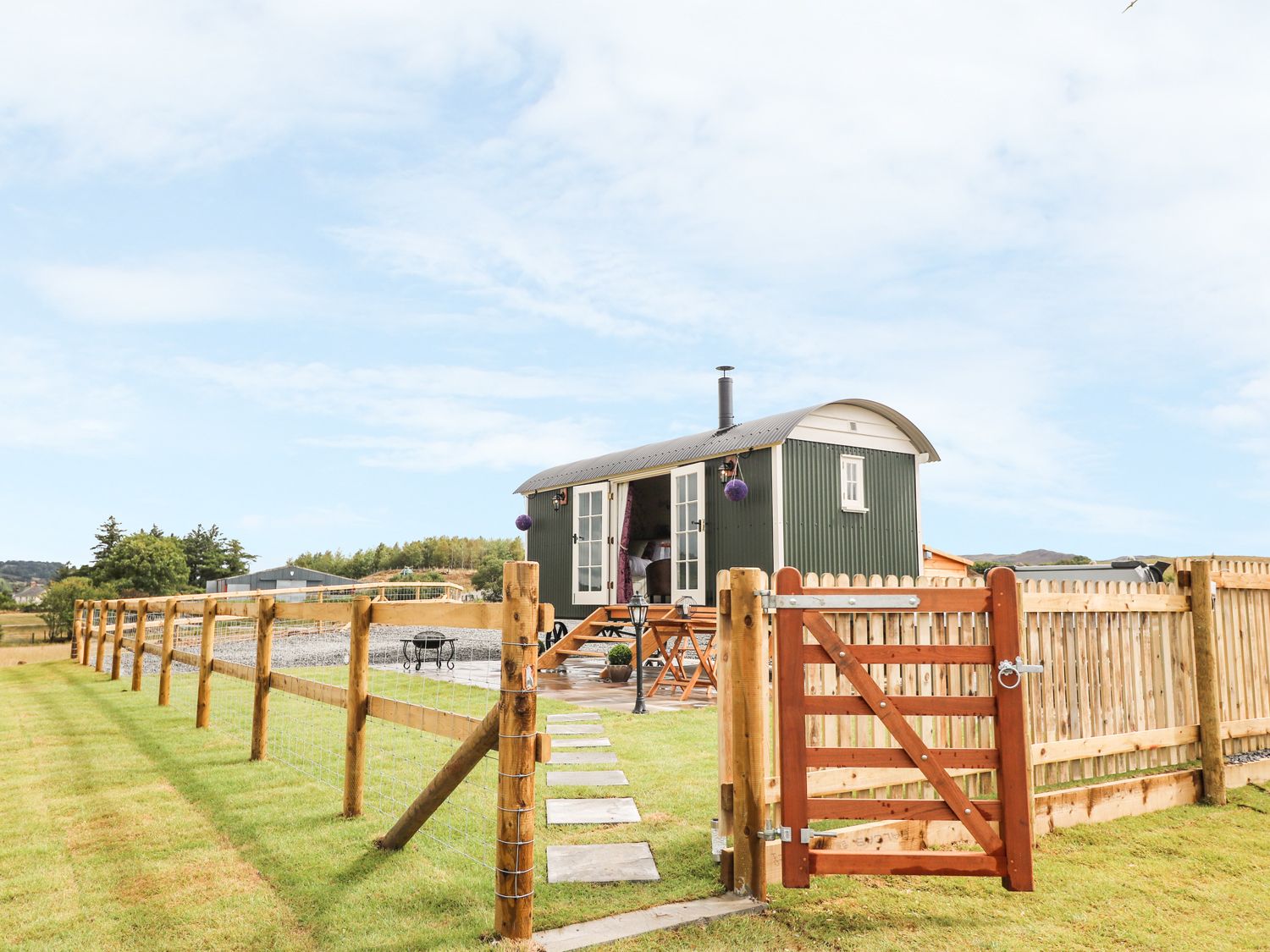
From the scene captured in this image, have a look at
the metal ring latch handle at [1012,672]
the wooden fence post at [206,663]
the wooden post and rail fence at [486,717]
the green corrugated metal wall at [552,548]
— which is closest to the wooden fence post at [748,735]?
the wooden post and rail fence at [486,717]

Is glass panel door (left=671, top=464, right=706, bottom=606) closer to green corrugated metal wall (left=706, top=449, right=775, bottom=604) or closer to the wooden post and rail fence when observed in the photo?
green corrugated metal wall (left=706, top=449, right=775, bottom=604)

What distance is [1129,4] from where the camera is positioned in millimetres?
3242

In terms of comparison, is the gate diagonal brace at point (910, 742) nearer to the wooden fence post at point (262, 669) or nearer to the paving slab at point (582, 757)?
the paving slab at point (582, 757)

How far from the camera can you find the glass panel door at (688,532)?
11914 mm

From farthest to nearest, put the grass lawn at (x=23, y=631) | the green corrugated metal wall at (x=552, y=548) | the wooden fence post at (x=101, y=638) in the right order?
the grass lawn at (x=23, y=631), the green corrugated metal wall at (x=552, y=548), the wooden fence post at (x=101, y=638)

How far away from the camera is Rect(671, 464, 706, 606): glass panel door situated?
11.9 meters

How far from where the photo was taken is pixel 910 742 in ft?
10.9

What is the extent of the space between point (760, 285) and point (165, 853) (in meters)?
12.8

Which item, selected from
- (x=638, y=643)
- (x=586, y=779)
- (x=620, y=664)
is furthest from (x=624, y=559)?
(x=586, y=779)

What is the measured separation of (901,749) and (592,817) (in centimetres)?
172

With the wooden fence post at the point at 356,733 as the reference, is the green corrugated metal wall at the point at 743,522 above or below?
above

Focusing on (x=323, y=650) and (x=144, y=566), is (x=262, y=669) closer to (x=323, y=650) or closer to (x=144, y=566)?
(x=323, y=650)

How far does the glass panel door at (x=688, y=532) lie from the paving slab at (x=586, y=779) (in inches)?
263

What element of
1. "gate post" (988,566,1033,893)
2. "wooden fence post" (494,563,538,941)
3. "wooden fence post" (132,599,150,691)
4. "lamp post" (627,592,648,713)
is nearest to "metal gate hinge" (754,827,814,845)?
"gate post" (988,566,1033,893)
